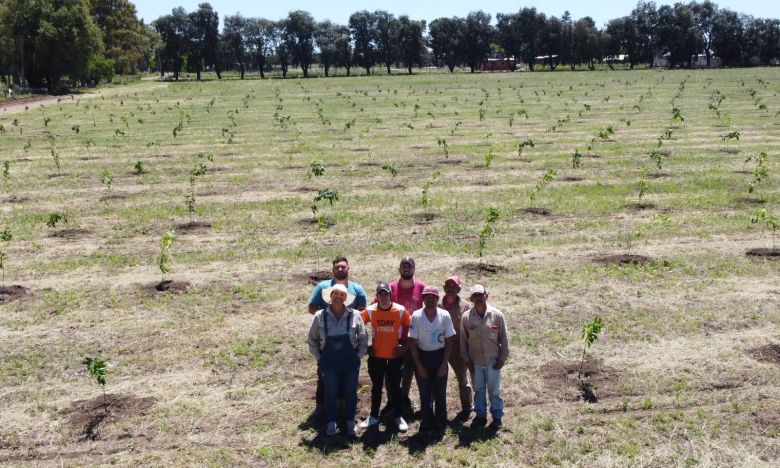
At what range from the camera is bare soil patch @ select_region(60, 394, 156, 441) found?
26.9 ft

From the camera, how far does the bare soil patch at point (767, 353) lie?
9.62 metres

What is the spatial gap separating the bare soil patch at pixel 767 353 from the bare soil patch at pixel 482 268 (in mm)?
4687

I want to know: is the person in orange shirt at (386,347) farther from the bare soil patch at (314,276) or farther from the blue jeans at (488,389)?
the bare soil patch at (314,276)

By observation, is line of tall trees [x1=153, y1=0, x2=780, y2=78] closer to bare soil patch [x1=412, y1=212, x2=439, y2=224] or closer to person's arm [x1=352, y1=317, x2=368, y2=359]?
bare soil patch [x1=412, y1=212, x2=439, y2=224]

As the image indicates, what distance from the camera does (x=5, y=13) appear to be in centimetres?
7381

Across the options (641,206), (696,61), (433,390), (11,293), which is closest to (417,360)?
(433,390)

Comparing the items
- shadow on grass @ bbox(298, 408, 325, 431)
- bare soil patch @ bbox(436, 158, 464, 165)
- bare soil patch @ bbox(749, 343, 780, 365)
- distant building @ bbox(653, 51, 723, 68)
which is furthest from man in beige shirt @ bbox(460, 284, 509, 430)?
distant building @ bbox(653, 51, 723, 68)

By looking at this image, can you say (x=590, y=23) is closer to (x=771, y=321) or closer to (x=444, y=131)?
(x=444, y=131)

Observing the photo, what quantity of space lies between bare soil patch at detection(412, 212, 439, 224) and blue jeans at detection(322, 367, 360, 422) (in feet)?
30.7

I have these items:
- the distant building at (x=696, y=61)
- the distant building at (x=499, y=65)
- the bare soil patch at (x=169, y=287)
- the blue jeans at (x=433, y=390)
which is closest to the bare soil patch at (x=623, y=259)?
the blue jeans at (x=433, y=390)

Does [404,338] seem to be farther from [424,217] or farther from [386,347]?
[424,217]

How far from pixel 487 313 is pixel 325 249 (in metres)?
7.50

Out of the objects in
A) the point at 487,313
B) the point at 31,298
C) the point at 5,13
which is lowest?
the point at 31,298

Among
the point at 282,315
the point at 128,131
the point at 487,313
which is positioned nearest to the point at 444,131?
the point at 128,131
